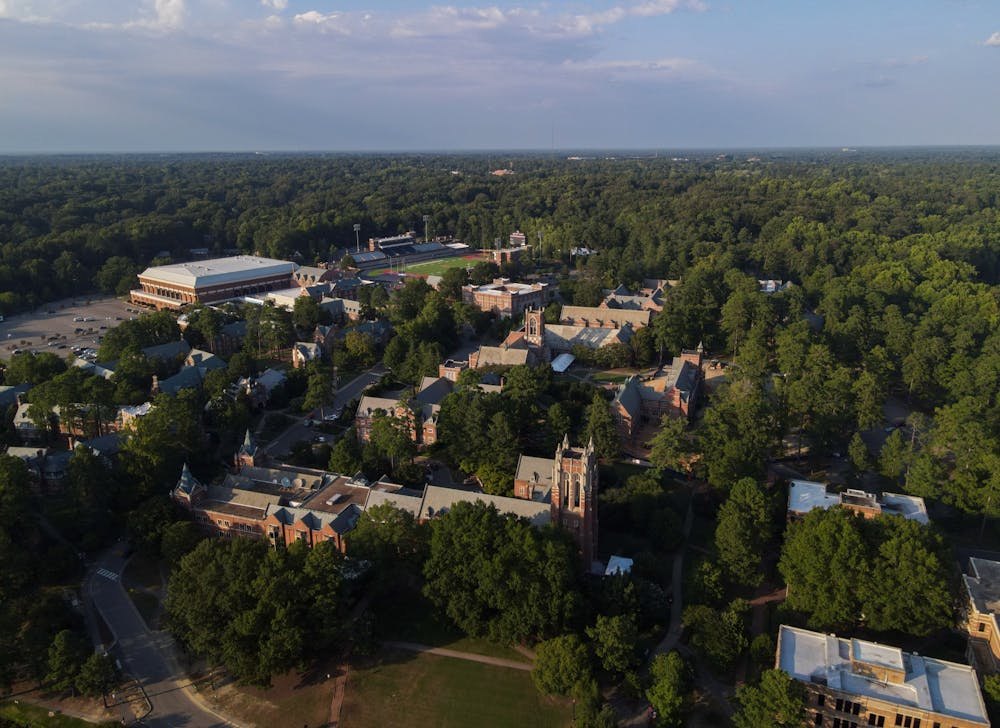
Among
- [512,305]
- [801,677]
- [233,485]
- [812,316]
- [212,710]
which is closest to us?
[801,677]

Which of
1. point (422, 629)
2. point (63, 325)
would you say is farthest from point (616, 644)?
point (63, 325)

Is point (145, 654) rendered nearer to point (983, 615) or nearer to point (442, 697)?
point (442, 697)

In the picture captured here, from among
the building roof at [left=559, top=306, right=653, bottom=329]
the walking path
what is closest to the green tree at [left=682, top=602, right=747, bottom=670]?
the walking path

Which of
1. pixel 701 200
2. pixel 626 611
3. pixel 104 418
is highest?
pixel 701 200

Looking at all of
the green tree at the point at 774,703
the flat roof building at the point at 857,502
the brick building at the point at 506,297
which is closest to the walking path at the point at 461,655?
the green tree at the point at 774,703

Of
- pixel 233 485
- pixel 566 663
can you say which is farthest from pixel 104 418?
pixel 566 663

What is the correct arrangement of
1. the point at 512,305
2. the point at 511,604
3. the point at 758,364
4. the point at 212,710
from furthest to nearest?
the point at 512,305
the point at 758,364
the point at 511,604
the point at 212,710

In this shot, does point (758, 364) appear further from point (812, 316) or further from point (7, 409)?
point (7, 409)
